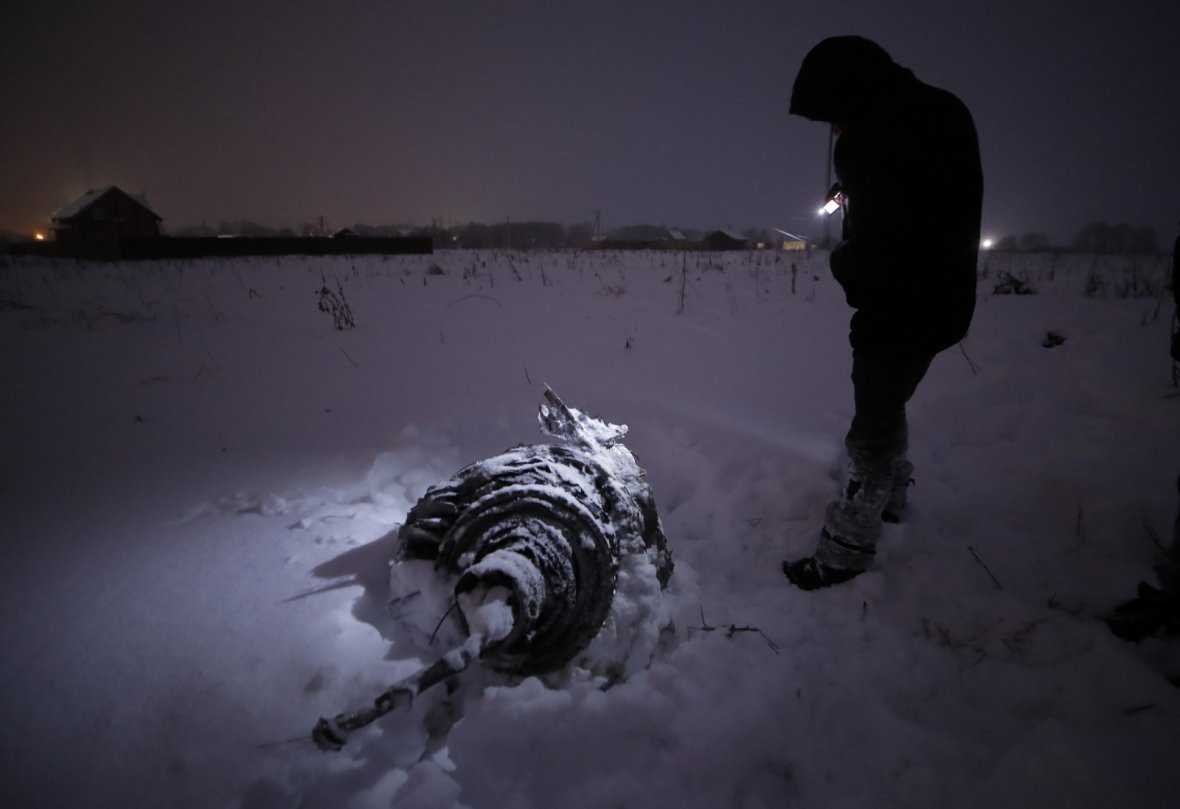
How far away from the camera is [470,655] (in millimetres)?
1215

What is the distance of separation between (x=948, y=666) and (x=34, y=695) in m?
2.72

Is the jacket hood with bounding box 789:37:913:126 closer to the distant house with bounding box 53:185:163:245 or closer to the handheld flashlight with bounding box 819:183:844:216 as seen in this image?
the handheld flashlight with bounding box 819:183:844:216

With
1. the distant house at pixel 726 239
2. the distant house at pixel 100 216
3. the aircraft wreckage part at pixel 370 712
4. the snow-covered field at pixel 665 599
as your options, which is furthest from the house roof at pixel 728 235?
the aircraft wreckage part at pixel 370 712

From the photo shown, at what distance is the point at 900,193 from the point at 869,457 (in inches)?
40.2

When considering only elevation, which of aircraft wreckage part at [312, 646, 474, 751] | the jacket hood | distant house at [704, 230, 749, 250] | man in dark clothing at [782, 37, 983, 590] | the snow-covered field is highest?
distant house at [704, 230, 749, 250]

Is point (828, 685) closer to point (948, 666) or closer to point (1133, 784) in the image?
point (948, 666)

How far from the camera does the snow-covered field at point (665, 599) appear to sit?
4.27ft

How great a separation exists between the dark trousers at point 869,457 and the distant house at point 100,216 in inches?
1680

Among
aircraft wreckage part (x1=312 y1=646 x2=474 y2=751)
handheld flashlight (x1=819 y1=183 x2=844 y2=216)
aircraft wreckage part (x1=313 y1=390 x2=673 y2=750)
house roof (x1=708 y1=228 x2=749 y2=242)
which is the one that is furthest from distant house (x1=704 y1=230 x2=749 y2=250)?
aircraft wreckage part (x1=312 y1=646 x2=474 y2=751)

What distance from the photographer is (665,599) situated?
6.59ft

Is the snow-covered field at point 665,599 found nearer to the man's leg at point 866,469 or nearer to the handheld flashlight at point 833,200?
the man's leg at point 866,469

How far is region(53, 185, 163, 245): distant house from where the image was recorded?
31.7 metres

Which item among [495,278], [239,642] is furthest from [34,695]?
[495,278]

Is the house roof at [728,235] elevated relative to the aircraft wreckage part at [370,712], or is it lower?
elevated
